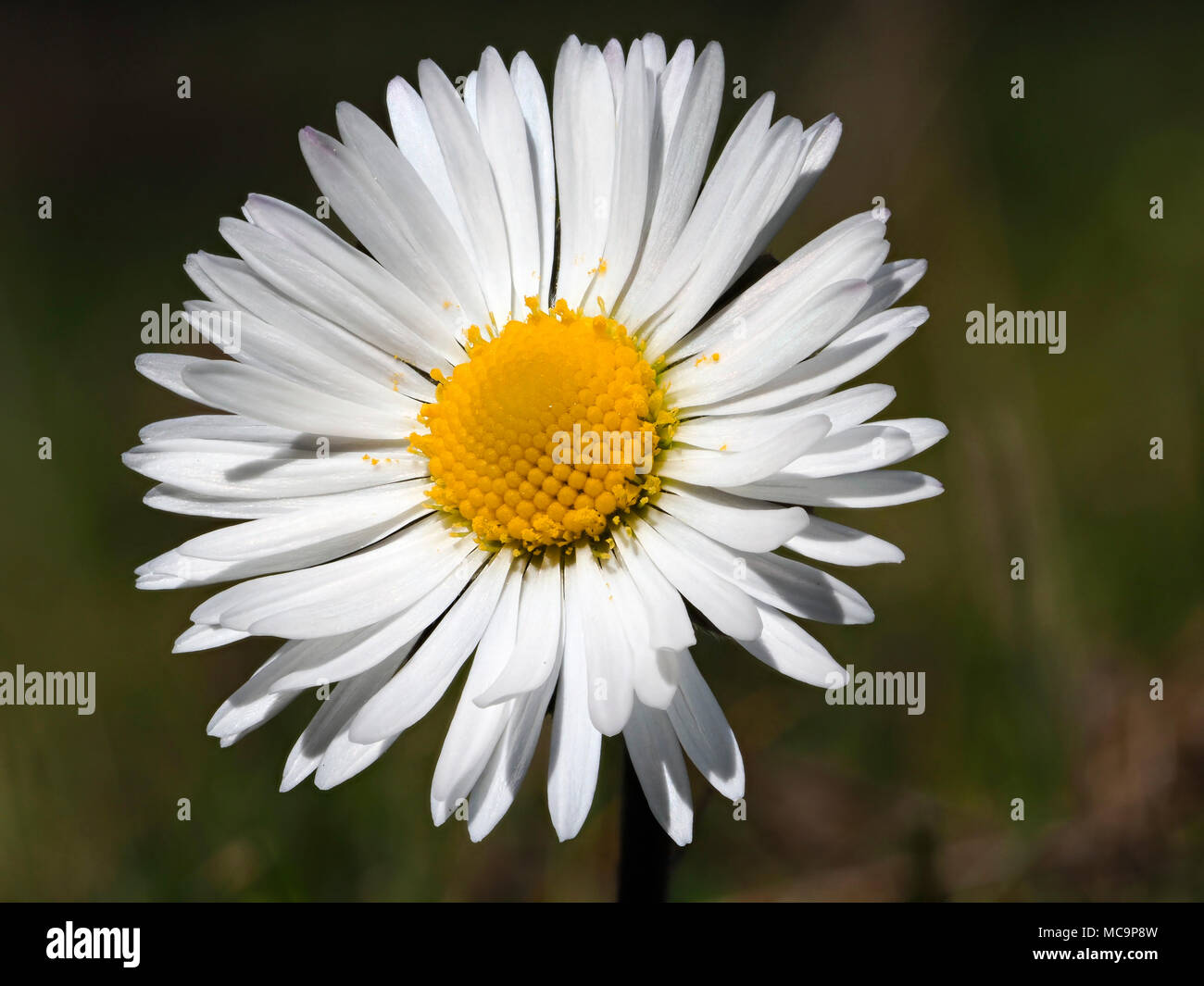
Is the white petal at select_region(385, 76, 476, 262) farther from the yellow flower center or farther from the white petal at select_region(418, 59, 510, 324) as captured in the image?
the yellow flower center

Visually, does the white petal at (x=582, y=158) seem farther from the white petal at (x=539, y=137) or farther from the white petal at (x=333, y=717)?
the white petal at (x=333, y=717)

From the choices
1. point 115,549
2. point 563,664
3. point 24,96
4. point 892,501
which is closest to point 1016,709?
point 892,501

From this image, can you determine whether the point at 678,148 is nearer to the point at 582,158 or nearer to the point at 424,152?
the point at 582,158

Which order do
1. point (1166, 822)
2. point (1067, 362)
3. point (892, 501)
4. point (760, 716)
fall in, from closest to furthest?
point (892, 501), point (1166, 822), point (760, 716), point (1067, 362)

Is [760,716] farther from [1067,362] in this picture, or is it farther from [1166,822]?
[1067,362]

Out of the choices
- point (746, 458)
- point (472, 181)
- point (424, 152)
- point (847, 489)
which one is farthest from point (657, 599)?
point (424, 152)
